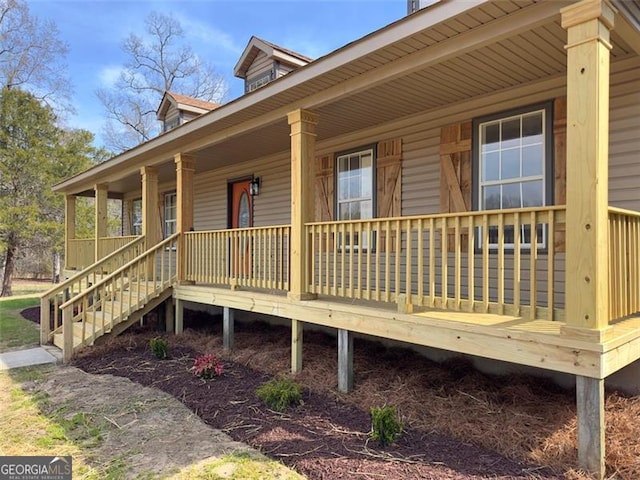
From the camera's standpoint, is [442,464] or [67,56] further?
[67,56]

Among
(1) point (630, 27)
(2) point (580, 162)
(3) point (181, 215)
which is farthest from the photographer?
(3) point (181, 215)

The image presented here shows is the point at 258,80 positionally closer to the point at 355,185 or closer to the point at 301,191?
the point at 355,185

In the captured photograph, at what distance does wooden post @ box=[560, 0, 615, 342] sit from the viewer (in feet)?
9.37

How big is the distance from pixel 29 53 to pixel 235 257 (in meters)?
18.9

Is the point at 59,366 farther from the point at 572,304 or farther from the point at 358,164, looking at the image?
the point at 572,304

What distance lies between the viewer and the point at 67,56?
66.7 ft

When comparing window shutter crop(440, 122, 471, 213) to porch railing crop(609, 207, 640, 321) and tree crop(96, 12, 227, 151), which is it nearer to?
porch railing crop(609, 207, 640, 321)

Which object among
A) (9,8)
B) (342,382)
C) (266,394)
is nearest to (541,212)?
(342,382)

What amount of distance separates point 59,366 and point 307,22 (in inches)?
299

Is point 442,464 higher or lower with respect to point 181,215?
lower

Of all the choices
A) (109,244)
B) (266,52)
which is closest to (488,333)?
(266,52)

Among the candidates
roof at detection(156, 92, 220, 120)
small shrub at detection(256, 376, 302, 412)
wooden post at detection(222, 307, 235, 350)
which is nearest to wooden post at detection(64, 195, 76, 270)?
roof at detection(156, 92, 220, 120)

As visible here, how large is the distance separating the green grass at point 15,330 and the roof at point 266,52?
6.94 m

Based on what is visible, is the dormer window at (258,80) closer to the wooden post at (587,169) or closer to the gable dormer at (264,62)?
the gable dormer at (264,62)
